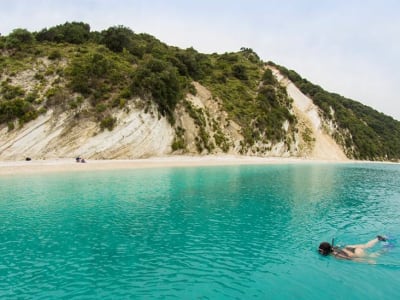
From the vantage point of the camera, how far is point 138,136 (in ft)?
167

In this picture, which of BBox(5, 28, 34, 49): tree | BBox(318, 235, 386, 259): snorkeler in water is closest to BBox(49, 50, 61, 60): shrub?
BBox(5, 28, 34, 49): tree

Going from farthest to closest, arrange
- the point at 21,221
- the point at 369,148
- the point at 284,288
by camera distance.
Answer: the point at 369,148, the point at 21,221, the point at 284,288

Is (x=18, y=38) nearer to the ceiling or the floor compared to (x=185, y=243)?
nearer to the ceiling

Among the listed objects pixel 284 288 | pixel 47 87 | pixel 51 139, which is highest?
pixel 47 87

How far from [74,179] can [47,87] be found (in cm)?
2409

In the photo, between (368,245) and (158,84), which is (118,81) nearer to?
(158,84)

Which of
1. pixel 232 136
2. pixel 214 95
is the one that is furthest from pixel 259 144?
pixel 214 95

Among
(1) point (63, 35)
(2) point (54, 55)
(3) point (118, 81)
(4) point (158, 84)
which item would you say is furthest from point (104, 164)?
(1) point (63, 35)

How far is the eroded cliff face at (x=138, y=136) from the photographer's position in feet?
144

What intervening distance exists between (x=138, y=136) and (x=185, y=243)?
124ft

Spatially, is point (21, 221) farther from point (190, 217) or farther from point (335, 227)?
point (335, 227)

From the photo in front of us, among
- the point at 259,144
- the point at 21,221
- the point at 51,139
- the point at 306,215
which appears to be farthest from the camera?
the point at 259,144

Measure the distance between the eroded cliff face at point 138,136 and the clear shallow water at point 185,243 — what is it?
17.2 metres

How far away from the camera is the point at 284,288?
10.8 meters
